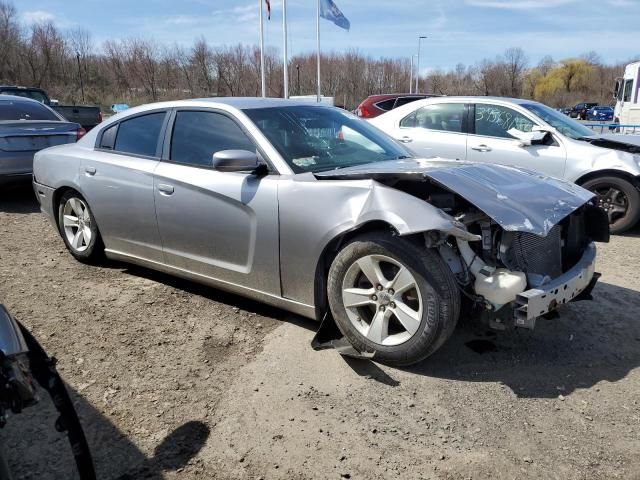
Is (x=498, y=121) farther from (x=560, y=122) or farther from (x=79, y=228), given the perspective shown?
(x=79, y=228)

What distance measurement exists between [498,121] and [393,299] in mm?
5134

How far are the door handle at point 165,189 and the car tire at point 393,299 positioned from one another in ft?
4.92

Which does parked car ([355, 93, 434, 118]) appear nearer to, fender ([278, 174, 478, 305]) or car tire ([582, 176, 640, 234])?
car tire ([582, 176, 640, 234])

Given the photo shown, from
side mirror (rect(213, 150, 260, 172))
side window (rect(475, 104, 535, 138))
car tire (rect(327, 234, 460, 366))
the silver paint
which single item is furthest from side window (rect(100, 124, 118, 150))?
side window (rect(475, 104, 535, 138))

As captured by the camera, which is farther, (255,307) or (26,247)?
(26,247)

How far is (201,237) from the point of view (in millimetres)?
3807

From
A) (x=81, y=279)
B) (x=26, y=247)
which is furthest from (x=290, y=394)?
(x=26, y=247)

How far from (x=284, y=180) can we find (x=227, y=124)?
78 cm

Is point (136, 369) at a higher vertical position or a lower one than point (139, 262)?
lower

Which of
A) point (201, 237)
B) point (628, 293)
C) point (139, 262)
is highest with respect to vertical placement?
point (201, 237)

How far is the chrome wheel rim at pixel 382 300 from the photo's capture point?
2.97 metres

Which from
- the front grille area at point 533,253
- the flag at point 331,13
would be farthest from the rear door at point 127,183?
the flag at point 331,13

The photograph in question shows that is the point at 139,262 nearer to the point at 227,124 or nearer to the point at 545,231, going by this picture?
the point at 227,124

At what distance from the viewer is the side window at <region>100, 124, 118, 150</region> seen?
183 inches
